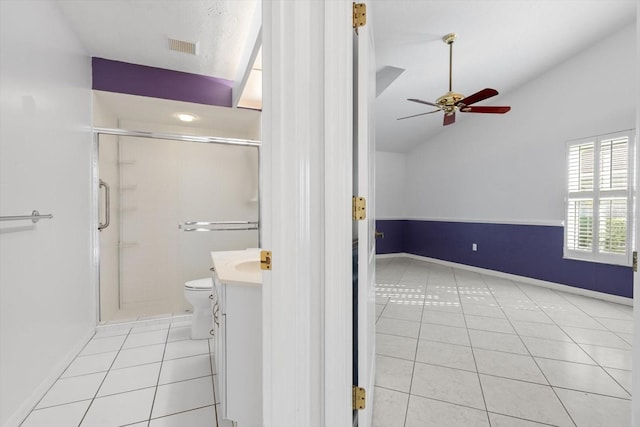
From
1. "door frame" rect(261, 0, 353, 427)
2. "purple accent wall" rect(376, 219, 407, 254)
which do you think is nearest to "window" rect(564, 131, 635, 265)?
"purple accent wall" rect(376, 219, 407, 254)

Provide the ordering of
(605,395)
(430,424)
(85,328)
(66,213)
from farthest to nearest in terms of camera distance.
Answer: (85,328) < (66,213) < (605,395) < (430,424)

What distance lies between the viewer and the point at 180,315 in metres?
2.83

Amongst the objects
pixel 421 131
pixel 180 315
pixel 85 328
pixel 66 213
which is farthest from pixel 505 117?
pixel 85 328

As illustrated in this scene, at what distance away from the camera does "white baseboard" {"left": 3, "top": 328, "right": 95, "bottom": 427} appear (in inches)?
55.9

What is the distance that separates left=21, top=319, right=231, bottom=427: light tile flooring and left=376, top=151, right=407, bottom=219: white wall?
479 centimetres

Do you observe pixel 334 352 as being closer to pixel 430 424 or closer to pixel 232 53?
pixel 430 424

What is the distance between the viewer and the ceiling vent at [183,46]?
7.93 feet

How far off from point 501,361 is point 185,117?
3.86 metres

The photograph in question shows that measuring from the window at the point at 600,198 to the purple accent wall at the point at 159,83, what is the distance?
14.3 feet

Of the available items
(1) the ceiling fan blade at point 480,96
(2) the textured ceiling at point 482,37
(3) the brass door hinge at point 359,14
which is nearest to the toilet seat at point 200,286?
(3) the brass door hinge at point 359,14

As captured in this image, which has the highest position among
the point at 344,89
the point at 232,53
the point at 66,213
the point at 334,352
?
the point at 232,53

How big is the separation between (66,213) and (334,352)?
216cm

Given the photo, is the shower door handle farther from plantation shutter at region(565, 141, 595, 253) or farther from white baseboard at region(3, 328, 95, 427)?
plantation shutter at region(565, 141, 595, 253)

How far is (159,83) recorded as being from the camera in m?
2.84
